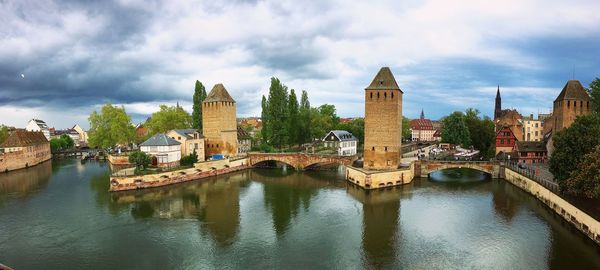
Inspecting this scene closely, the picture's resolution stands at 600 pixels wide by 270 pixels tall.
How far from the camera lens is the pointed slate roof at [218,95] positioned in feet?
148

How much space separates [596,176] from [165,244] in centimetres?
2194

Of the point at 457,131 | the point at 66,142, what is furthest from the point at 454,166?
the point at 66,142

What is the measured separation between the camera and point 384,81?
1400 inches

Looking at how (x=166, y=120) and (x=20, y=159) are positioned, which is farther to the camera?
(x=166, y=120)

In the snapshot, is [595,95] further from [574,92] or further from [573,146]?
[573,146]

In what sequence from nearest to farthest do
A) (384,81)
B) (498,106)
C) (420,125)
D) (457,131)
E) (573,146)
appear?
(573,146), (384,81), (457,131), (498,106), (420,125)

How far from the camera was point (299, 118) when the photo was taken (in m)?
52.0

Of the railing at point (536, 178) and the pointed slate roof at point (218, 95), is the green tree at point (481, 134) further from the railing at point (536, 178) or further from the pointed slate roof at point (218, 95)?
the pointed slate roof at point (218, 95)

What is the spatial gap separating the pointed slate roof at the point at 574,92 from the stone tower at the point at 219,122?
115 ft

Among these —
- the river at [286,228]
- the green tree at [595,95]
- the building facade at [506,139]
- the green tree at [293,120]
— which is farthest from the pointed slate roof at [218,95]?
the green tree at [595,95]

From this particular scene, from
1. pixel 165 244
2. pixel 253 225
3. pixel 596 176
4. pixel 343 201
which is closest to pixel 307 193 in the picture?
pixel 343 201

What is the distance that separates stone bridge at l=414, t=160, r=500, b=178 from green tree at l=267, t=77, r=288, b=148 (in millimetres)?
18653

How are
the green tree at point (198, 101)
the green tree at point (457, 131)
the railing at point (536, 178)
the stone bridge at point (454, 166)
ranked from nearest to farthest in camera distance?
the railing at point (536, 178) < the stone bridge at point (454, 166) < the green tree at point (457, 131) < the green tree at point (198, 101)

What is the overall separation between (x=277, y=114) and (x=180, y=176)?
17.9 m
